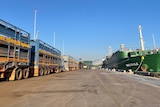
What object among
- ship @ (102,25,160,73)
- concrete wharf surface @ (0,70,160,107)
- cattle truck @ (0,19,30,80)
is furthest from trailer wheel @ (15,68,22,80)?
ship @ (102,25,160,73)

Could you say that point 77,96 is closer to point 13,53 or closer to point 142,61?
point 13,53

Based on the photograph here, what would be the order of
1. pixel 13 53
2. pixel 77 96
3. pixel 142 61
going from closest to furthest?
pixel 77 96 < pixel 13 53 < pixel 142 61

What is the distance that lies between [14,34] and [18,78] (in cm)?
406

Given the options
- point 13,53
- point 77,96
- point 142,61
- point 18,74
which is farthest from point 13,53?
point 142,61

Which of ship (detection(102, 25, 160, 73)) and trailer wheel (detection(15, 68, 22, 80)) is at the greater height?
ship (detection(102, 25, 160, 73))

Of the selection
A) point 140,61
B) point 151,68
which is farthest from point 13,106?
point 140,61

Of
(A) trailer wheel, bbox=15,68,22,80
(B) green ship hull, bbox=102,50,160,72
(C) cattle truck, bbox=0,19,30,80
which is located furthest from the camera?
(B) green ship hull, bbox=102,50,160,72

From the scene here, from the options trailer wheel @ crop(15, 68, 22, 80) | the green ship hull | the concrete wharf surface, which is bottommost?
the concrete wharf surface

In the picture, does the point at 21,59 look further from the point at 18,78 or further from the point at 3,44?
the point at 3,44

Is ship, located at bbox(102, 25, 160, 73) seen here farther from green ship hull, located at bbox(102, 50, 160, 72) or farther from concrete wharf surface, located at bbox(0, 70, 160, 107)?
concrete wharf surface, located at bbox(0, 70, 160, 107)

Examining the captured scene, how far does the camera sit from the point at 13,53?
15266 mm

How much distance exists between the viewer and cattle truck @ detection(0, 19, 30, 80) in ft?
45.4

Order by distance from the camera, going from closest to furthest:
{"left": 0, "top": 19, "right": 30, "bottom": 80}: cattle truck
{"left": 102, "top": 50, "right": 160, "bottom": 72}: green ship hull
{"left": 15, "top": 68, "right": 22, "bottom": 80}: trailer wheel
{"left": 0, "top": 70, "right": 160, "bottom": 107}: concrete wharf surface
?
{"left": 0, "top": 70, "right": 160, "bottom": 107}: concrete wharf surface, {"left": 0, "top": 19, "right": 30, "bottom": 80}: cattle truck, {"left": 15, "top": 68, "right": 22, "bottom": 80}: trailer wheel, {"left": 102, "top": 50, "right": 160, "bottom": 72}: green ship hull

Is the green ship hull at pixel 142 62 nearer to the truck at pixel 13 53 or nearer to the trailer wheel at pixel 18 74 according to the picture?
the truck at pixel 13 53
